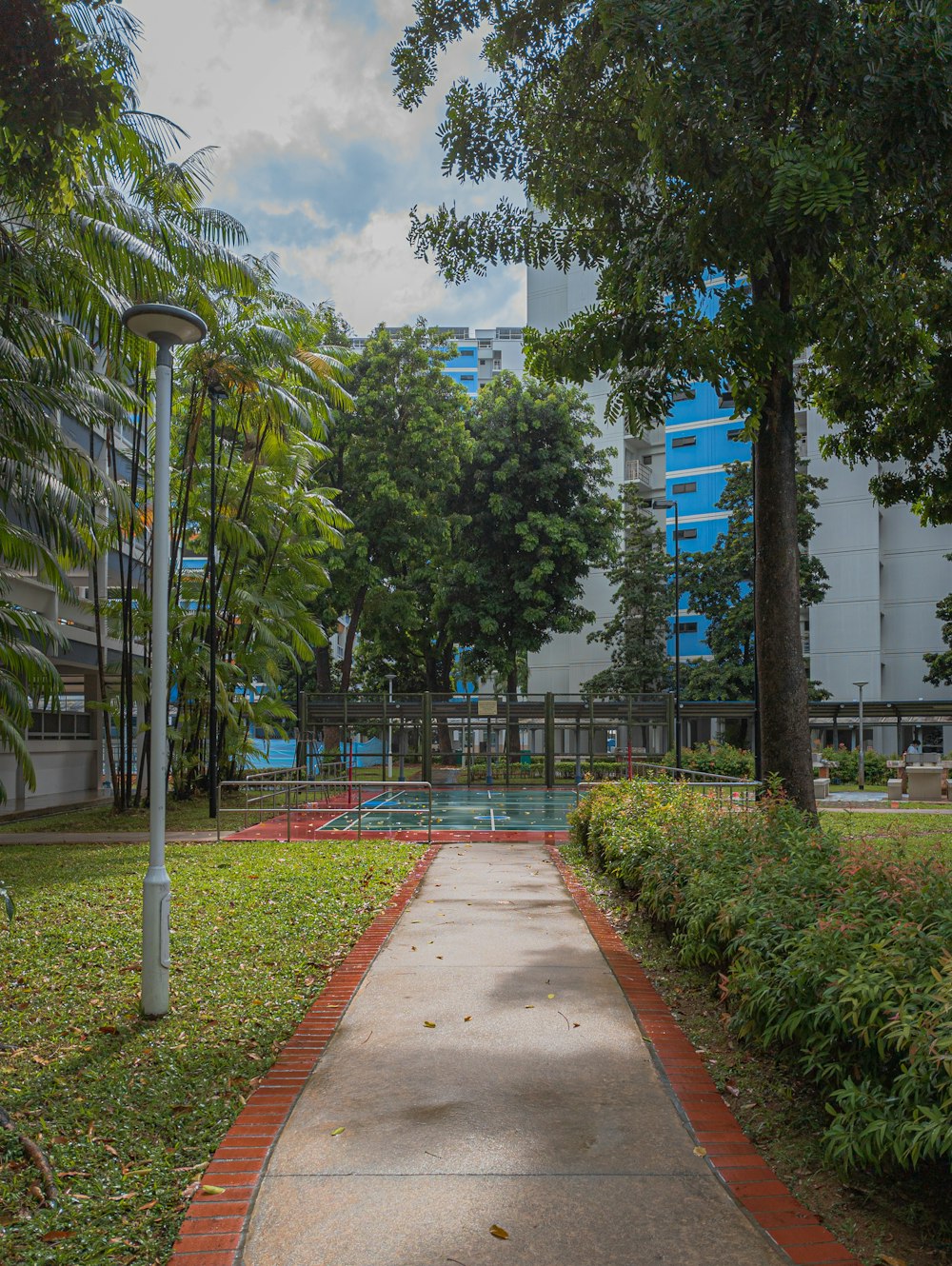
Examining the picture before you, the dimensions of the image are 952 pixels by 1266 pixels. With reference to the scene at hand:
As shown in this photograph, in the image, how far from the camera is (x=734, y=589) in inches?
1651

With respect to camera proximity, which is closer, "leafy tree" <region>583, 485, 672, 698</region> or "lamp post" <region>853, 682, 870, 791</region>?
"lamp post" <region>853, 682, 870, 791</region>

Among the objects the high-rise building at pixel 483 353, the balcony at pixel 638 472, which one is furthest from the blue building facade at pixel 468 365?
the balcony at pixel 638 472

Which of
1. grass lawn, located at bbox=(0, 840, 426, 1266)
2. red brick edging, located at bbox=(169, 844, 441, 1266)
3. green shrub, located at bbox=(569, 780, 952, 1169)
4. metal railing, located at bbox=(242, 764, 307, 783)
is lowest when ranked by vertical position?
grass lawn, located at bbox=(0, 840, 426, 1266)

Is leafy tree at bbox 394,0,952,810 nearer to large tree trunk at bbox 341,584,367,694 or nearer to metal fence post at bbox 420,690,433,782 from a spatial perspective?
metal fence post at bbox 420,690,433,782

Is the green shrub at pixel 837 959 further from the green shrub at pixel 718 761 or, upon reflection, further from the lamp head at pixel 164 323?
the green shrub at pixel 718 761

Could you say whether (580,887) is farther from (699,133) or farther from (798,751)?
(699,133)

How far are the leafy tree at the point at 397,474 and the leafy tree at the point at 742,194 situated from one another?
24174mm

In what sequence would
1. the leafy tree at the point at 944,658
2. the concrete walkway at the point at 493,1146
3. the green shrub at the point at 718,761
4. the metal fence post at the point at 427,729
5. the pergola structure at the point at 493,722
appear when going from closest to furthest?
the concrete walkway at the point at 493,1146
the green shrub at the point at 718,761
the metal fence post at the point at 427,729
the pergola structure at the point at 493,722
the leafy tree at the point at 944,658

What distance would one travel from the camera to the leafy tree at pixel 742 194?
23.9 feet

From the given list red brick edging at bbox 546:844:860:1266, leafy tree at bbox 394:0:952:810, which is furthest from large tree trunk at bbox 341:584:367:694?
red brick edging at bbox 546:844:860:1266

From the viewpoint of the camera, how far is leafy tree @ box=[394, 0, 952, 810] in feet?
23.9

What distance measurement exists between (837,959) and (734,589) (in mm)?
38511

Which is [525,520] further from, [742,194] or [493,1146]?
[493,1146]

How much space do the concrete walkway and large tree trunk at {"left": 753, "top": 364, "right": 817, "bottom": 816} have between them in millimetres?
4132
